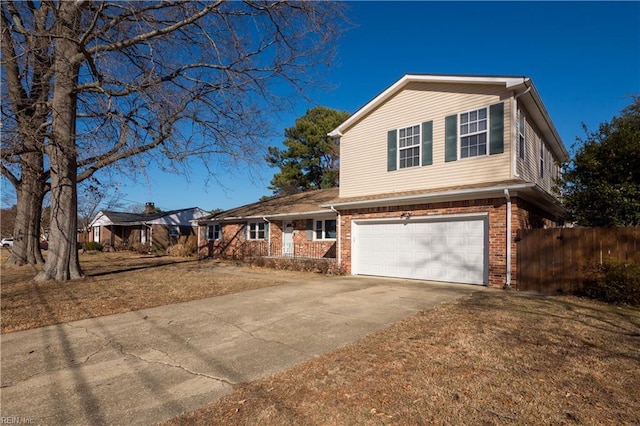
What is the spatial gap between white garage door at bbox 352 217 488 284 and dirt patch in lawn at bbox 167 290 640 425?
4442 millimetres

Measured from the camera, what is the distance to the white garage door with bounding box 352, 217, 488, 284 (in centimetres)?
1014

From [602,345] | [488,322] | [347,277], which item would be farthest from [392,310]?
[347,277]

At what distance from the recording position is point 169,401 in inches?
129

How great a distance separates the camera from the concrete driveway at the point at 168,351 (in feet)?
10.7

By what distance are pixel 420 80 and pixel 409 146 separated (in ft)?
7.57

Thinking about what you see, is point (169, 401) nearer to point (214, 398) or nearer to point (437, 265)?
point (214, 398)

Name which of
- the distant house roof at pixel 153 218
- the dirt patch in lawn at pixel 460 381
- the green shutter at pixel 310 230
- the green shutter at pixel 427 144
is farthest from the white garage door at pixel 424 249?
the distant house roof at pixel 153 218

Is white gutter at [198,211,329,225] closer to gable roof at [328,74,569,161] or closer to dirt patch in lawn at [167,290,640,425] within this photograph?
gable roof at [328,74,569,161]

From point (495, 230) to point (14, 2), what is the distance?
16.4 m

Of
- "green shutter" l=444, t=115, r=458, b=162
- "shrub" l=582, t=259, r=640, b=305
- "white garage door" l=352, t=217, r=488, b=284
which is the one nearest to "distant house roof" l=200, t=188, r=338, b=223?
"white garage door" l=352, t=217, r=488, b=284

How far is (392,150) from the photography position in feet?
41.3

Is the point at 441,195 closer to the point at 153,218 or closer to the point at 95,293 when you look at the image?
the point at 95,293

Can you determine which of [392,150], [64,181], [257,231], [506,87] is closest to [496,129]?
[506,87]

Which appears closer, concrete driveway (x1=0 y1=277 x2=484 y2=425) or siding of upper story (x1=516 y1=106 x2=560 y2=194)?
concrete driveway (x1=0 y1=277 x2=484 y2=425)
